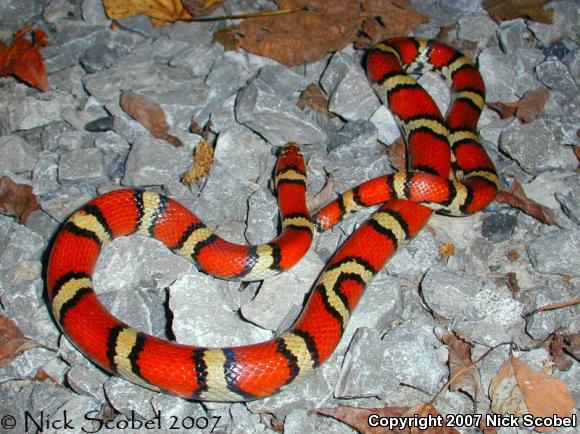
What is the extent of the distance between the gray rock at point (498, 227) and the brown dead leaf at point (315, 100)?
1.85 meters

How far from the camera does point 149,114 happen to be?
5.61 metres

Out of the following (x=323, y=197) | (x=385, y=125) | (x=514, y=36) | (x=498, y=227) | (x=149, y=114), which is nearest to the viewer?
(x=498, y=227)

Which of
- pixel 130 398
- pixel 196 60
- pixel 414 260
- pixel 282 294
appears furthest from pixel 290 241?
pixel 196 60

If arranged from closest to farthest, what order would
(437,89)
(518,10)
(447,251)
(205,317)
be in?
1. (205,317)
2. (447,251)
3. (437,89)
4. (518,10)

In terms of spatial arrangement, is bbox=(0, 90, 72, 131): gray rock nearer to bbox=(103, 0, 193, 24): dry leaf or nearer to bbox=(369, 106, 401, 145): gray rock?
bbox=(103, 0, 193, 24): dry leaf

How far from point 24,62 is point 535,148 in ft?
16.7

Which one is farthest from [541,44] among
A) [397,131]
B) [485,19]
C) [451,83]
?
[397,131]

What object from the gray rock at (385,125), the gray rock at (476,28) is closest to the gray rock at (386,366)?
the gray rock at (385,125)

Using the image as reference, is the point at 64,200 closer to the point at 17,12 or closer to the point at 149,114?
the point at 149,114

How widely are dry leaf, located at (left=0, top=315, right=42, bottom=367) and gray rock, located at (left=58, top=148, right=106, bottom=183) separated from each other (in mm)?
1371

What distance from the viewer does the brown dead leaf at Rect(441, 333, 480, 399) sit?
13.5 ft

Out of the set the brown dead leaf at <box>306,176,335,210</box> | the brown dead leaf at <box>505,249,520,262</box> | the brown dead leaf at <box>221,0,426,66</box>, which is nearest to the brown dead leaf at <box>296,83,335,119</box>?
the brown dead leaf at <box>221,0,426,66</box>

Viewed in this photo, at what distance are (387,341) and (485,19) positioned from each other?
411cm

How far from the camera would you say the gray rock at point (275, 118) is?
5.48 metres
